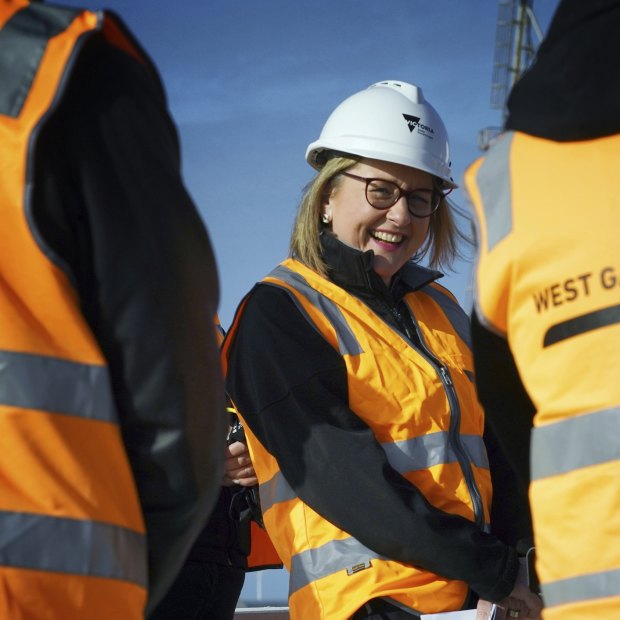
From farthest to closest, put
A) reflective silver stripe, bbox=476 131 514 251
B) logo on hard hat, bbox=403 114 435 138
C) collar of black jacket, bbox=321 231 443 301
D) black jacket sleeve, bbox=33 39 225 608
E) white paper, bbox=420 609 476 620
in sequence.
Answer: logo on hard hat, bbox=403 114 435 138, collar of black jacket, bbox=321 231 443 301, white paper, bbox=420 609 476 620, reflective silver stripe, bbox=476 131 514 251, black jacket sleeve, bbox=33 39 225 608

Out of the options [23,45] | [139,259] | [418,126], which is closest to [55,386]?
[139,259]

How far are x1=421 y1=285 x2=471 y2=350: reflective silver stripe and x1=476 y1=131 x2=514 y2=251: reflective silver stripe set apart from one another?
5.79ft

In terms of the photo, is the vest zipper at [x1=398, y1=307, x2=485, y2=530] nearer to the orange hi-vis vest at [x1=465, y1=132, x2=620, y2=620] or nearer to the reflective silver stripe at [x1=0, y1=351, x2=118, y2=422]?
the orange hi-vis vest at [x1=465, y1=132, x2=620, y2=620]

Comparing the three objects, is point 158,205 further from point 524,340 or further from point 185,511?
point 524,340

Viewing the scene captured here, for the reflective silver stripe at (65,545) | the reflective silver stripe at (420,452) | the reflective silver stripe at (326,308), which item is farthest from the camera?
the reflective silver stripe at (326,308)

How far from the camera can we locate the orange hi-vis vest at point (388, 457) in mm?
3070

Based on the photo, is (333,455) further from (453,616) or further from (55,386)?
(55,386)

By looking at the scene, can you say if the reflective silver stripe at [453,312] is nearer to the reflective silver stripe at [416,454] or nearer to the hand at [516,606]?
the reflective silver stripe at [416,454]

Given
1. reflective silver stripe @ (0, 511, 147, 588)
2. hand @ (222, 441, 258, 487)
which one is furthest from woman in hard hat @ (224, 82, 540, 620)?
reflective silver stripe @ (0, 511, 147, 588)

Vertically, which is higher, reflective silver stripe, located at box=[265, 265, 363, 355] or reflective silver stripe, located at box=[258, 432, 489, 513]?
reflective silver stripe, located at box=[265, 265, 363, 355]

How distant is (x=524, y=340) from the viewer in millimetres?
1900

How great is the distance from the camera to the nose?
3.79m

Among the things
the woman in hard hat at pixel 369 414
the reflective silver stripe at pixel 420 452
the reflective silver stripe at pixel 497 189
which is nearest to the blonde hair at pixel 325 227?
the woman in hard hat at pixel 369 414

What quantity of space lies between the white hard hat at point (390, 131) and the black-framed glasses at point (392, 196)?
82mm
